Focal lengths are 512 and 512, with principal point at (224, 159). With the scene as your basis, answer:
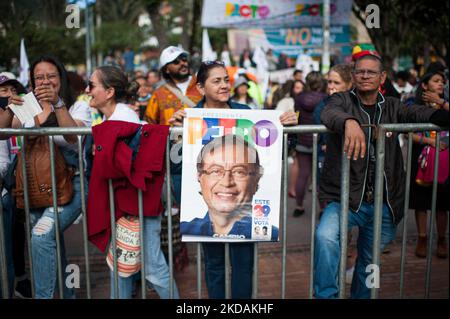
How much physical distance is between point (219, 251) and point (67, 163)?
4.24ft

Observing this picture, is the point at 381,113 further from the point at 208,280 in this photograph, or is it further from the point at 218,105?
the point at 208,280

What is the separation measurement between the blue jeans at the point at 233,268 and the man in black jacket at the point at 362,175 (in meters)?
0.46

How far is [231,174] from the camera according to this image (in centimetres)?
323

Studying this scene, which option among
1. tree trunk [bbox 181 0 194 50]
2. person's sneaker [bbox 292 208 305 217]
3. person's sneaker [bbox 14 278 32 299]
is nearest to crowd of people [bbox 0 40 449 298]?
person's sneaker [bbox 14 278 32 299]

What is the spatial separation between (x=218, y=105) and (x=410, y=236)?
336 cm

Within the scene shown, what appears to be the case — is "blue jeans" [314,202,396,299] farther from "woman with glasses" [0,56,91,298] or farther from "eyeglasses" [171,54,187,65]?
"eyeglasses" [171,54,187,65]

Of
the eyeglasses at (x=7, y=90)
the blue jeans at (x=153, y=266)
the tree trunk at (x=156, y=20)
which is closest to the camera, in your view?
the blue jeans at (x=153, y=266)

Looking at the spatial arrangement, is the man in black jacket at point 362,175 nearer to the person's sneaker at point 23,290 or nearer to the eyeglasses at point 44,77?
the eyeglasses at point 44,77

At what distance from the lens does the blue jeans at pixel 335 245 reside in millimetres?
3400

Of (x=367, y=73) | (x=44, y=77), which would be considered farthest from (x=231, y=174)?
(x=44, y=77)

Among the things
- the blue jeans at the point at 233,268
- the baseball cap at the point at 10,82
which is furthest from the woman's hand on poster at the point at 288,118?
the baseball cap at the point at 10,82

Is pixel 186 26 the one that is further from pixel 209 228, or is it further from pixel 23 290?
pixel 209 228
